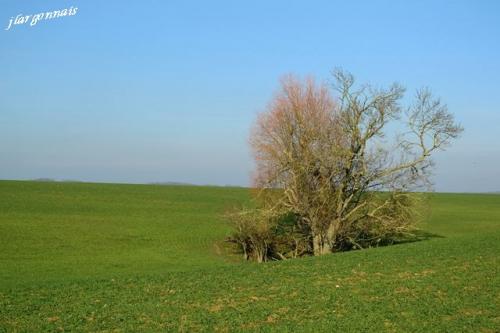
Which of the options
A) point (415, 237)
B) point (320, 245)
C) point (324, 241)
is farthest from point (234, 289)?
point (415, 237)

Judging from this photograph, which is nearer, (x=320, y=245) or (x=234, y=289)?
(x=234, y=289)

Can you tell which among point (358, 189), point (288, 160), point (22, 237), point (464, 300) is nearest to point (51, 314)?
point (464, 300)

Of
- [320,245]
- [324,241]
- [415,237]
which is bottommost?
[415,237]

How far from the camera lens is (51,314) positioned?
15.1 m

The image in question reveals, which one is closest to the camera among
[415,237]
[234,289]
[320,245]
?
[234,289]

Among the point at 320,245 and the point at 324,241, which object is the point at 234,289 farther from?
the point at 320,245

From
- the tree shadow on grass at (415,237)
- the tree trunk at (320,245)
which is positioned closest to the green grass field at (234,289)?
the tree trunk at (320,245)

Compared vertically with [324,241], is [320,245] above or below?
below

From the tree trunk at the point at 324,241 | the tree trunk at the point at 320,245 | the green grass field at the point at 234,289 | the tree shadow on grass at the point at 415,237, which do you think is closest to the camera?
the green grass field at the point at 234,289

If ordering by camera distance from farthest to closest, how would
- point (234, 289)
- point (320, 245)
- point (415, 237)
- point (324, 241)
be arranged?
1. point (415, 237)
2. point (320, 245)
3. point (324, 241)
4. point (234, 289)

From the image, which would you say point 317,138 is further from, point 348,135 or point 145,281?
point 145,281

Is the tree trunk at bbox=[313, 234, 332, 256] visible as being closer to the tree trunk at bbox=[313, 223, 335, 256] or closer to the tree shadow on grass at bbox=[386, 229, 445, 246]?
the tree trunk at bbox=[313, 223, 335, 256]

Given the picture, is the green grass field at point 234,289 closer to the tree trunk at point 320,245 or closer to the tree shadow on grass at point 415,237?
the tree trunk at point 320,245

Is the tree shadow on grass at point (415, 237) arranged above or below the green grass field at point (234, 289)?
below
